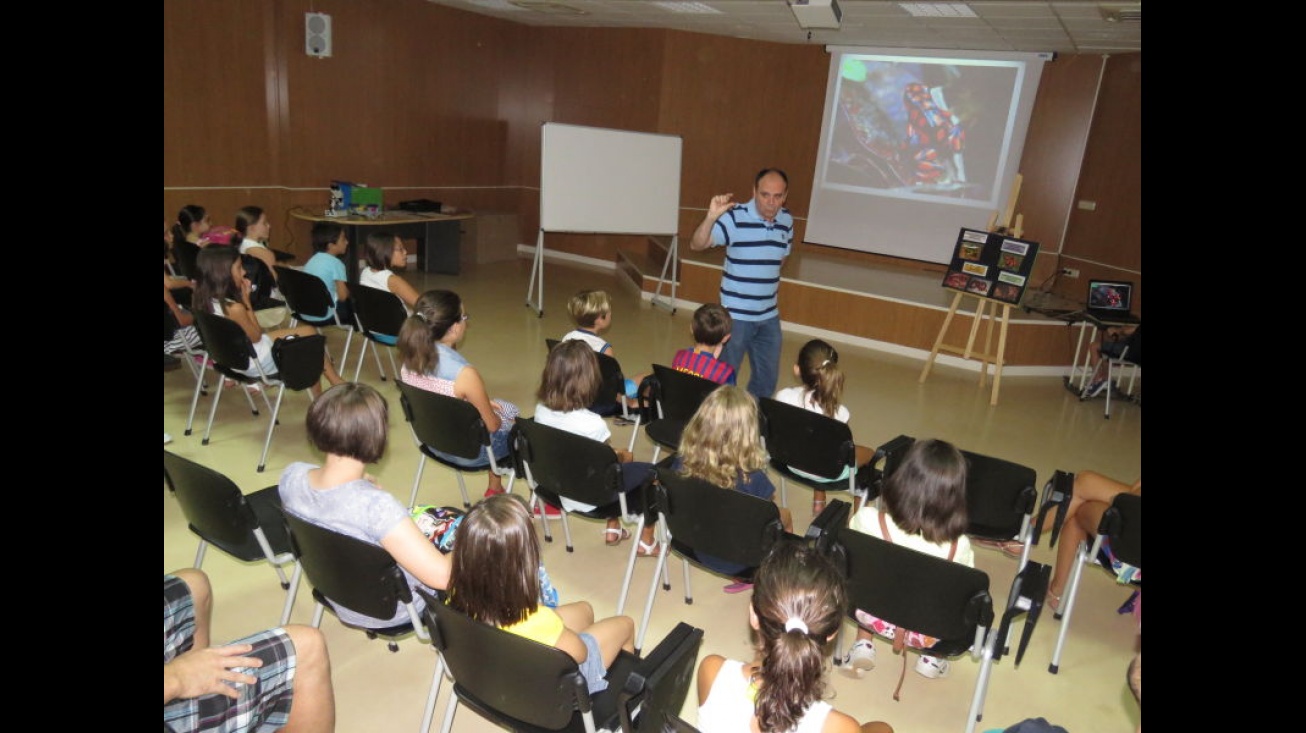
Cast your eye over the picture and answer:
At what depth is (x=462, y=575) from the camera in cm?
184

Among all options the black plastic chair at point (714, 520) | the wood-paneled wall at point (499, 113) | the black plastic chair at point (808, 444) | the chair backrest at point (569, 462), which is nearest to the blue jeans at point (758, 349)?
the black plastic chair at point (808, 444)

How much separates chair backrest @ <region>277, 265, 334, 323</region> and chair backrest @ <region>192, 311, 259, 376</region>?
99 centimetres

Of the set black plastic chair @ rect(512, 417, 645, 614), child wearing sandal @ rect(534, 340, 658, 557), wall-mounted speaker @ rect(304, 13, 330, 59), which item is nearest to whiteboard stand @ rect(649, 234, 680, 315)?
wall-mounted speaker @ rect(304, 13, 330, 59)

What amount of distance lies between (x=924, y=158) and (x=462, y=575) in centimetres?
899

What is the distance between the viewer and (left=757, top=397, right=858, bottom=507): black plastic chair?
10.5ft

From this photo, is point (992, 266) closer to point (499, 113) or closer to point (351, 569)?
point (351, 569)

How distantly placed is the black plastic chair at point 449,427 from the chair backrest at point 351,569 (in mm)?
935

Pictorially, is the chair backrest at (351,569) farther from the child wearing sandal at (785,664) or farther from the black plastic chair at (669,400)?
the black plastic chair at (669,400)

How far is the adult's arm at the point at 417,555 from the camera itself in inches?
82.0

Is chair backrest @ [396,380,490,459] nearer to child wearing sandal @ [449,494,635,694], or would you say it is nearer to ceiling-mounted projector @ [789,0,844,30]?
child wearing sandal @ [449,494,635,694]

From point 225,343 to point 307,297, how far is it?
45.4 inches
